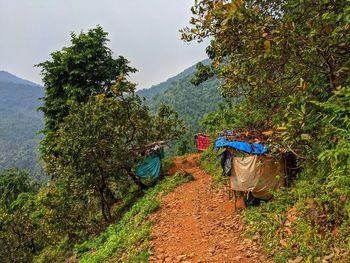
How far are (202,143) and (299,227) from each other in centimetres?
1608

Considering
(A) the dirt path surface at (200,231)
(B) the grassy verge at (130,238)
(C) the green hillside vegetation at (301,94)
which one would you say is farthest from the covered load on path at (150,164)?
(C) the green hillside vegetation at (301,94)

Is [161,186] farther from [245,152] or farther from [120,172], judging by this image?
[245,152]

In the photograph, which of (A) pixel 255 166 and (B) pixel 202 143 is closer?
(A) pixel 255 166

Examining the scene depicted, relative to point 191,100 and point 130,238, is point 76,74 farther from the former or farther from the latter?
point 191,100

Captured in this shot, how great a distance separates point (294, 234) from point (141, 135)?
1030 centimetres

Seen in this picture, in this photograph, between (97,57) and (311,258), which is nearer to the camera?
(311,258)

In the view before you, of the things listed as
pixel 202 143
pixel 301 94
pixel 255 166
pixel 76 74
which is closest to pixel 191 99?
pixel 202 143

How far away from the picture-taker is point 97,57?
19906mm

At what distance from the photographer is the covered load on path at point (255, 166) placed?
8.62 meters

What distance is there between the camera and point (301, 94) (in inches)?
209

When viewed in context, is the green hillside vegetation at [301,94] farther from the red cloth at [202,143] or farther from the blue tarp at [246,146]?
the red cloth at [202,143]

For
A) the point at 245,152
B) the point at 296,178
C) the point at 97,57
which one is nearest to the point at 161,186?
the point at 245,152

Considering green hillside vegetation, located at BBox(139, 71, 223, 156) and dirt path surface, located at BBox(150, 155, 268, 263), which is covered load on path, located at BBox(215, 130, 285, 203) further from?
green hillside vegetation, located at BBox(139, 71, 223, 156)

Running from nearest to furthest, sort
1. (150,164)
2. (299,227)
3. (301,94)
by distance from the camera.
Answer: (301,94)
(299,227)
(150,164)
